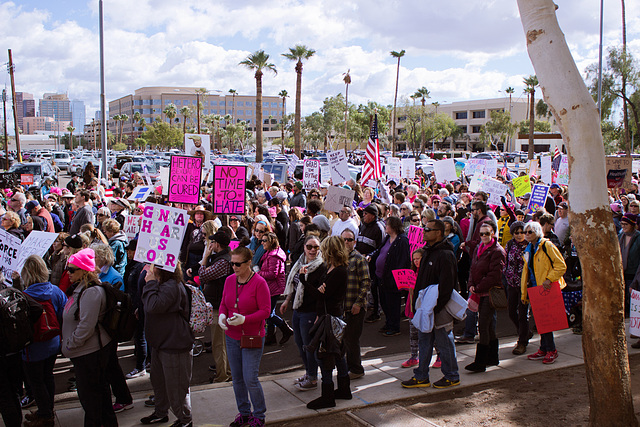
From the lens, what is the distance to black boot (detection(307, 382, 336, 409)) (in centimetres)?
562

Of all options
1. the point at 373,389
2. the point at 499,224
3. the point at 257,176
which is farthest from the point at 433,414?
the point at 257,176

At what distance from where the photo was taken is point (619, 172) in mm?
15422

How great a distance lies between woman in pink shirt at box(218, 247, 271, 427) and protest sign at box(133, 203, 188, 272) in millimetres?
558

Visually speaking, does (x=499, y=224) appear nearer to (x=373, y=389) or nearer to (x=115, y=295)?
(x=373, y=389)

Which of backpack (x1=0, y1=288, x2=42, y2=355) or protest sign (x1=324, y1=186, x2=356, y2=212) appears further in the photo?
protest sign (x1=324, y1=186, x2=356, y2=212)

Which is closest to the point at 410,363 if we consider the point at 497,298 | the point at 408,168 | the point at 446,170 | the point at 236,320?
the point at 497,298

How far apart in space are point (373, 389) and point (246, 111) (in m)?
176

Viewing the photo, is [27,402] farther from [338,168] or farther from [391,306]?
[338,168]

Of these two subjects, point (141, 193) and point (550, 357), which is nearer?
point (550, 357)

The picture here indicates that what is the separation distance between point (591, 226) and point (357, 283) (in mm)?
2569

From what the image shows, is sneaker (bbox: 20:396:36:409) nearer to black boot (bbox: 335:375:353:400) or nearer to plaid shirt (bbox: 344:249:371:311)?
black boot (bbox: 335:375:353:400)

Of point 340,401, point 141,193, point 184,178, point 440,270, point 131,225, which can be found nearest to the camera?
point 340,401

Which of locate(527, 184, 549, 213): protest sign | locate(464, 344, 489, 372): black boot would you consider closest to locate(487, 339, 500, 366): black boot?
locate(464, 344, 489, 372): black boot

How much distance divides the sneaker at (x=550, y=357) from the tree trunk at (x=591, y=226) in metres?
2.08
